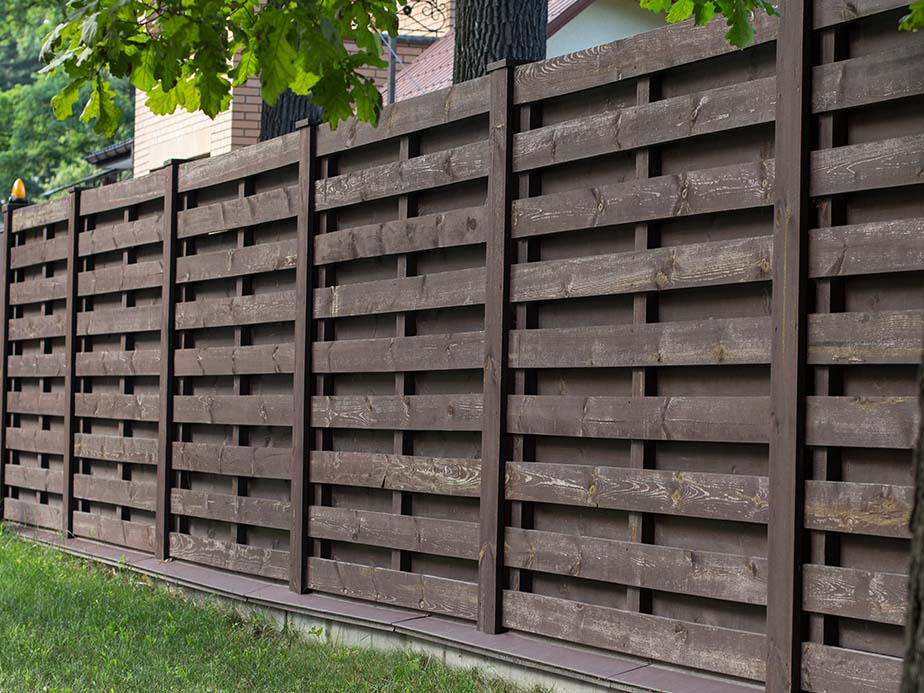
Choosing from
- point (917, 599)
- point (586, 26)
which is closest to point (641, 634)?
point (917, 599)

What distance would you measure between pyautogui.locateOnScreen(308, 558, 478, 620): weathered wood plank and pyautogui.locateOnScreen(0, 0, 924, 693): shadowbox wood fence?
0.06 ft

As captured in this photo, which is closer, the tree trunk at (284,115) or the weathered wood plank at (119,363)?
the weathered wood plank at (119,363)

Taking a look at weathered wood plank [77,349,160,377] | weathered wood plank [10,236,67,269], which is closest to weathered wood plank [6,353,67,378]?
weathered wood plank [77,349,160,377]

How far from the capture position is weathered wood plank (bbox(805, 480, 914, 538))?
12.5ft

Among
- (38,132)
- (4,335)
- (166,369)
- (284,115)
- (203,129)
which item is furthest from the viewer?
(38,132)

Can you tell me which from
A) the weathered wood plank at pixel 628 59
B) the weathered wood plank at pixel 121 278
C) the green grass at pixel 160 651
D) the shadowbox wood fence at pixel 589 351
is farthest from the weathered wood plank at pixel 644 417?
the weathered wood plank at pixel 121 278

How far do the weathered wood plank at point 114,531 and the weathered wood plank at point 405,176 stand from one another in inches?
108

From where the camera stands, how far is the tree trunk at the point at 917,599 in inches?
70.6

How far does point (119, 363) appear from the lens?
8.51 meters

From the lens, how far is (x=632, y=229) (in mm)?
4848

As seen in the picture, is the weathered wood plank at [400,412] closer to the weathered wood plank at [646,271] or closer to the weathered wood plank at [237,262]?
the weathered wood plank at [646,271]

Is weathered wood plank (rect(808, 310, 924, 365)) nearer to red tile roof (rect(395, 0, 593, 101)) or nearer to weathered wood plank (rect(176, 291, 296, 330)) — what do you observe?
weathered wood plank (rect(176, 291, 296, 330))

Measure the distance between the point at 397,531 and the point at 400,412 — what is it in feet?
1.75

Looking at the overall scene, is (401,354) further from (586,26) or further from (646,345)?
(586,26)
